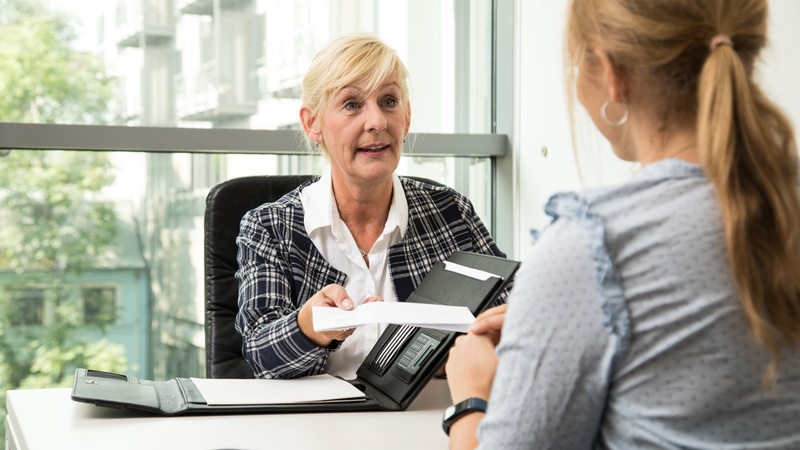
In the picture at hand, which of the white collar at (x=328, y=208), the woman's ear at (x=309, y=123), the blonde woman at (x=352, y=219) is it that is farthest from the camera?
the woman's ear at (x=309, y=123)

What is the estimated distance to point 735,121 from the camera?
84 centimetres

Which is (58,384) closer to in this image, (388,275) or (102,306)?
(102,306)

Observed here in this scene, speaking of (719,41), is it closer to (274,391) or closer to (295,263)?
(274,391)

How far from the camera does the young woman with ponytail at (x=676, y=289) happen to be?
82cm

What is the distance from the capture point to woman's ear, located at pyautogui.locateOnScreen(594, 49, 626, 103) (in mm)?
895

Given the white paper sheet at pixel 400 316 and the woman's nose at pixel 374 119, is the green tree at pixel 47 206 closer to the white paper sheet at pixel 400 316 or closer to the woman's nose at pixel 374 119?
the woman's nose at pixel 374 119

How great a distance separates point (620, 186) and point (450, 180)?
→ 2.79 meters

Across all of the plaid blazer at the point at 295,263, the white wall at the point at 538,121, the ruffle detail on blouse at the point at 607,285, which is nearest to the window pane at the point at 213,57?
the white wall at the point at 538,121

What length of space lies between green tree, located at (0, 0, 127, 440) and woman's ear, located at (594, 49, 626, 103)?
98.9 inches

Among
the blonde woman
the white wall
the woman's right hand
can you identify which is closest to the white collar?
the blonde woman

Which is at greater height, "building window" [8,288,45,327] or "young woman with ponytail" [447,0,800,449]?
"young woman with ponytail" [447,0,800,449]

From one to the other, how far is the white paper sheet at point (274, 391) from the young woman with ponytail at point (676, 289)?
2.25 ft

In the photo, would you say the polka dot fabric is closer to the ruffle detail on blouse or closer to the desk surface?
the ruffle detail on blouse

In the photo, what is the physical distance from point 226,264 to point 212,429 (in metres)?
0.75
